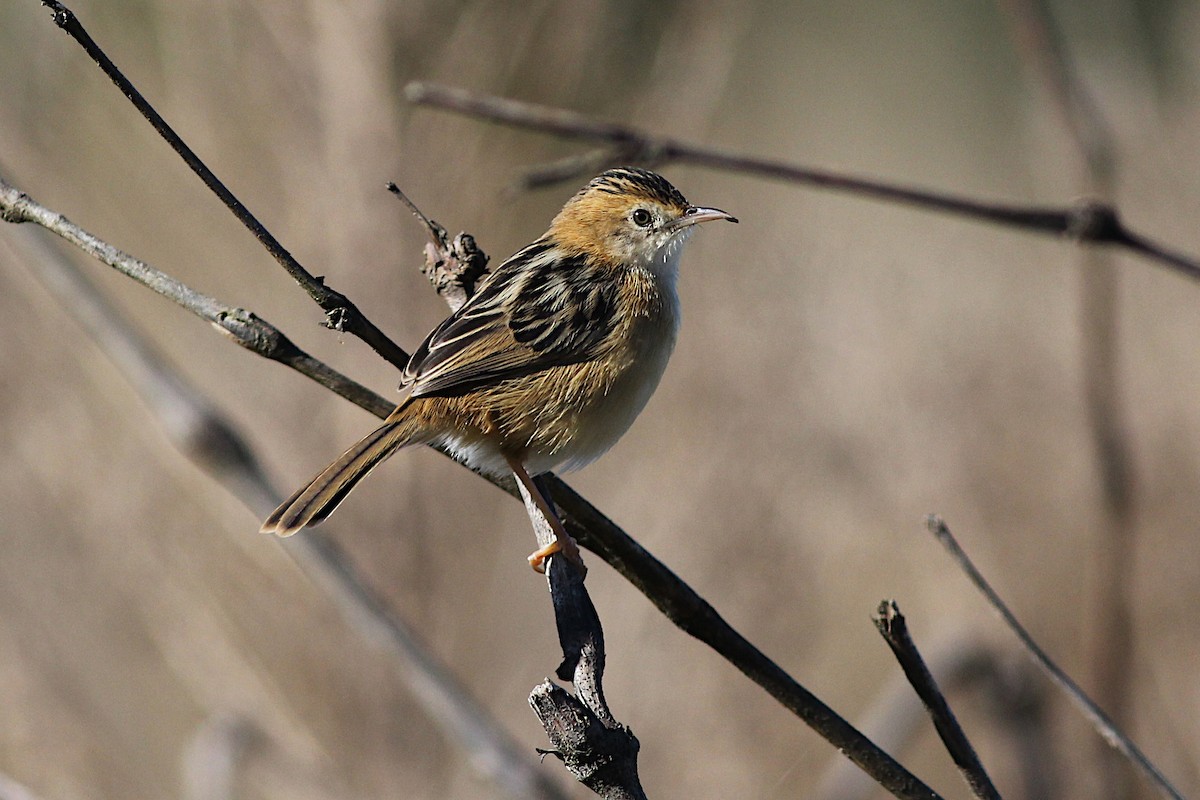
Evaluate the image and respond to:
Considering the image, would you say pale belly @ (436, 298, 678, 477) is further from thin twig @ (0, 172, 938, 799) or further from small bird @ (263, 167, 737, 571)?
thin twig @ (0, 172, 938, 799)

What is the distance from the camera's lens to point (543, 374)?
3133 mm

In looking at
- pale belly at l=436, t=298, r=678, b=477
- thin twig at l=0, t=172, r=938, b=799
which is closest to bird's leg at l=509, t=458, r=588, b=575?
pale belly at l=436, t=298, r=678, b=477

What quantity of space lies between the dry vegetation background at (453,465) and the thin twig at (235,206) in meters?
3.31

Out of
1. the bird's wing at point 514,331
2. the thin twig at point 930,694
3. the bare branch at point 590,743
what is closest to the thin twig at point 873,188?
the bird's wing at point 514,331

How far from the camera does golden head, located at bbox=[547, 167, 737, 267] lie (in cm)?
364

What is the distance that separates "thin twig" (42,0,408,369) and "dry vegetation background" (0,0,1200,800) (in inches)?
130

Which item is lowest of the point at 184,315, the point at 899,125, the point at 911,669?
the point at 911,669

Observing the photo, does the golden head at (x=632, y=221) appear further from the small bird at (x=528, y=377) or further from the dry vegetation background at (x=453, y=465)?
the dry vegetation background at (x=453, y=465)

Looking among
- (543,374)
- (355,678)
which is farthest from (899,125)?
(543,374)

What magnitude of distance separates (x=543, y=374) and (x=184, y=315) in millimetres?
3378

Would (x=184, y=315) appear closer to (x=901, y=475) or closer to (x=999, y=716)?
(x=901, y=475)

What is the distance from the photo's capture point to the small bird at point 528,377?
296 cm

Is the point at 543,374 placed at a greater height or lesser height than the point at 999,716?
greater

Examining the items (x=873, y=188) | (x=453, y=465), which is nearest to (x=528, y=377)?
(x=873, y=188)
